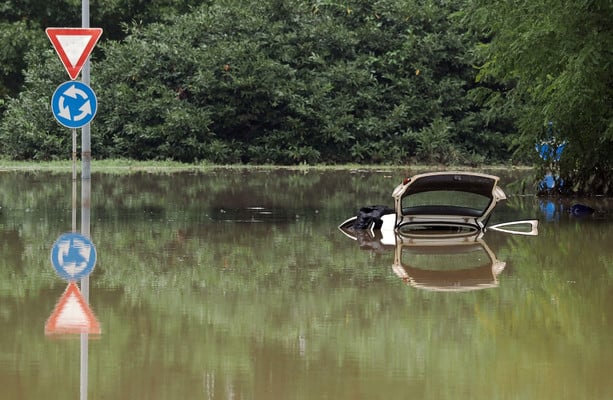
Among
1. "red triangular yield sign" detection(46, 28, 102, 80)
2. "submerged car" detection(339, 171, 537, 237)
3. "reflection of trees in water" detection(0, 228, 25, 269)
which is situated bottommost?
"reflection of trees in water" detection(0, 228, 25, 269)

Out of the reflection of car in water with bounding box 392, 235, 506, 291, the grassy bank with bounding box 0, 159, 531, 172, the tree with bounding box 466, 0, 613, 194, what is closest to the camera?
the reflection of car in water with bounding box 392, 235, 506, 291

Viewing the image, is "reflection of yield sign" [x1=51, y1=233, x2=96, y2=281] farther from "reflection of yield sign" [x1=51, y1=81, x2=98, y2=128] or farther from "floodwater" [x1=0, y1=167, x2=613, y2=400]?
"reflection of yield sign" [x1=51, y1=81, x2=98, y2=128]

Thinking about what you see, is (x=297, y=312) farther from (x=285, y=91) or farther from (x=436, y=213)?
(x=285, y=91)

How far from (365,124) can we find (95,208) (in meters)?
19.4

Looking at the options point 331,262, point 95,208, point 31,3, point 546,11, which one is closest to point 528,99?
point 546,11

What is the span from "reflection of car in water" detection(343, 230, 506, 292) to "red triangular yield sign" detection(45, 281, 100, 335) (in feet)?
12.3

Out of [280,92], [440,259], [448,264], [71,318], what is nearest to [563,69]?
[440,259]

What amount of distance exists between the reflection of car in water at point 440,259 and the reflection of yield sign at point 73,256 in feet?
12.1

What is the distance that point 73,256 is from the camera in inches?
685

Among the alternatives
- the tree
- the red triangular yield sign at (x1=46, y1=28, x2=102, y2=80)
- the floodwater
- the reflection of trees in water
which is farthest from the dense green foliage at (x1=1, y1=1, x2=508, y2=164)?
the reflection of trees in water

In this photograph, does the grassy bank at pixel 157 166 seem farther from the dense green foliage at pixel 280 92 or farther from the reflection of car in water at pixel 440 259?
the reflection of car in water at pixel 440 259

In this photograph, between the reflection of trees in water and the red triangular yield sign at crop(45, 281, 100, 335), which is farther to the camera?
A: the reflection of trees in water

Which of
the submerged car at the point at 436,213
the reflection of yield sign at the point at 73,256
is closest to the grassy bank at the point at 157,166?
the submerged car at the point at 436,213

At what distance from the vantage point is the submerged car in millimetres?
20797
